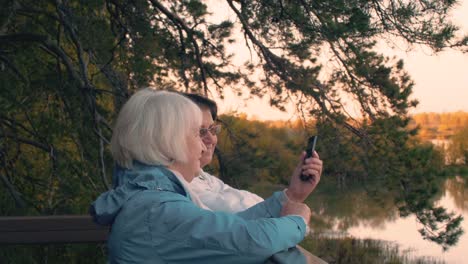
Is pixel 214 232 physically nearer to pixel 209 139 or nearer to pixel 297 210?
pixel 297 210

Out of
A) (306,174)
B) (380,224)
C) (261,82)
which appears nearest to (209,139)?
(306,174)

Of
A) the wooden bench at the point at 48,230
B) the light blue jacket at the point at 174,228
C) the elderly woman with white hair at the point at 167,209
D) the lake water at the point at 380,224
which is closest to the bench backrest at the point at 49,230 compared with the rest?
the wooden bench at the point at 48,230

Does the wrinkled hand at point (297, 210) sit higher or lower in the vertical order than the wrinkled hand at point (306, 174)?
lower

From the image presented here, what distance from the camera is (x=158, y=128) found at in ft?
4.34

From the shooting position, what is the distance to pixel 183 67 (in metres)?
5.06

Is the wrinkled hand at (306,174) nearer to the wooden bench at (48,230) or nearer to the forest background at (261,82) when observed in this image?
the wooden bench at (48,230)

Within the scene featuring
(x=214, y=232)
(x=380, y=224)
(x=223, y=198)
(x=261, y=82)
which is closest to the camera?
(x=214, y=232)

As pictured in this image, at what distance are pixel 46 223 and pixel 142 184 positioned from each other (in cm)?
131

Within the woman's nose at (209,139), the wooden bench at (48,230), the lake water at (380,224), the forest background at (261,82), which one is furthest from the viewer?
the lake water at (380,224)

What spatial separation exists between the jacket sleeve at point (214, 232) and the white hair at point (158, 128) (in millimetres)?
172

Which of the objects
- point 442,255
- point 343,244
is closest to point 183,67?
point 343,244

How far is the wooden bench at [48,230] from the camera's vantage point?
2.39m

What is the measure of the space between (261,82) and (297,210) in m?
3.95

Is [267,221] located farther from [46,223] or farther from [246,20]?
[246,20]
